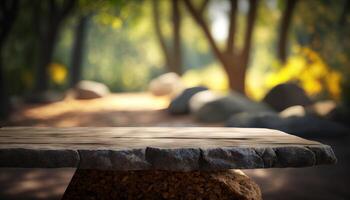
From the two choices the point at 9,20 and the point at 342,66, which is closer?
the point at 9,20

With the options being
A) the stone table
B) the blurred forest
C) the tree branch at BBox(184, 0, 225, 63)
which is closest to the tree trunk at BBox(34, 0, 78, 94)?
the blurred forest

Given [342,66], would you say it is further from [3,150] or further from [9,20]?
[3,150]

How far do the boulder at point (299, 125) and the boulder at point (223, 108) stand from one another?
1.54 m

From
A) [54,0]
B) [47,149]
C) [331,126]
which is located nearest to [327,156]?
[47,149]

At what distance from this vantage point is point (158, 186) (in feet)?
11.5

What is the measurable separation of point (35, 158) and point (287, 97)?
385 inches

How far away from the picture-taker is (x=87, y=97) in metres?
16.7

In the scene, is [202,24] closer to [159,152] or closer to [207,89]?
[207,89]

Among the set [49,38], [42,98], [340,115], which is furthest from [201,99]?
[49,38]

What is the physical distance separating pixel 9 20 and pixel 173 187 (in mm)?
9361

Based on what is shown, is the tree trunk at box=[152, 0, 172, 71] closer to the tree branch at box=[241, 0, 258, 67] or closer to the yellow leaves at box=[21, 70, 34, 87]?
the yellow leaves at box=[21, 70, 34, 87]

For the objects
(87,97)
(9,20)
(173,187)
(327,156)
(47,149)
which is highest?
(9,20)

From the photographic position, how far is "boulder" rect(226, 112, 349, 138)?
8.48 meters

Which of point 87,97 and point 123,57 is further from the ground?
point 123,57
